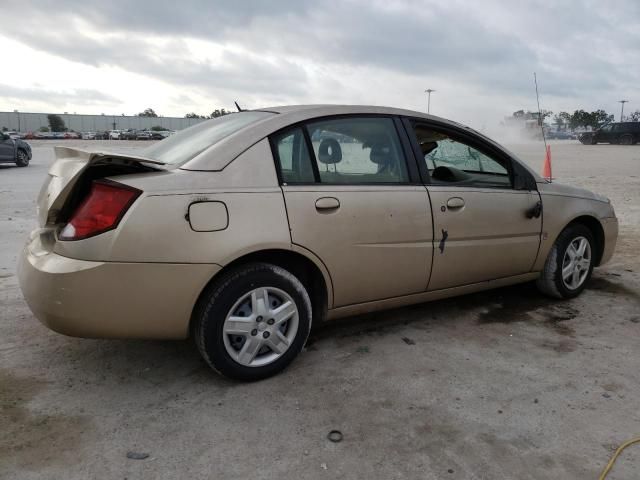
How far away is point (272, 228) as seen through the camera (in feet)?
9.45

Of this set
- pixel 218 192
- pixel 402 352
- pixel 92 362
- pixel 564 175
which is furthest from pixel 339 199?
pixel 564 175

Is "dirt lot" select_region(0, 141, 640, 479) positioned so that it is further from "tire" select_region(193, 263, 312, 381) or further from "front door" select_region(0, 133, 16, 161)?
"front door" select_region(0, 133, 16, 161)

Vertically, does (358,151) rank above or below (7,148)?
below

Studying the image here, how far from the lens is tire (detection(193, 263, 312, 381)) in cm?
281

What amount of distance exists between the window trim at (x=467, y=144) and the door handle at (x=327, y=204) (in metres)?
0.73

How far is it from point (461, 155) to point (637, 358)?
176 centimetres

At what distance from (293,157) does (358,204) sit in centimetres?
47

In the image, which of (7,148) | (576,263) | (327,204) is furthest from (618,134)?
(327,204)

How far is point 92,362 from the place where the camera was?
324cm

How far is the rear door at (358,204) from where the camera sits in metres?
3.06

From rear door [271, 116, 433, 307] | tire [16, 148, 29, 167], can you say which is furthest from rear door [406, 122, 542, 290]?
tire [16, 148, 29, 167]

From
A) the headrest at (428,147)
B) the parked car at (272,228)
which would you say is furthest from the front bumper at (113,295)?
the headrest at (428,147)

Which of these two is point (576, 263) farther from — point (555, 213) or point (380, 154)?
point (380, 154)

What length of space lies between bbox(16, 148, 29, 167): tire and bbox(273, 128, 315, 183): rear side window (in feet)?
58.9
